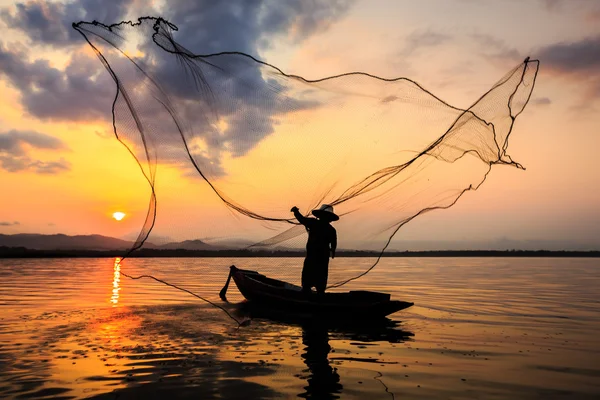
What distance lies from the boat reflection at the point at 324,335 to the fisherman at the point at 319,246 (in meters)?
1.15

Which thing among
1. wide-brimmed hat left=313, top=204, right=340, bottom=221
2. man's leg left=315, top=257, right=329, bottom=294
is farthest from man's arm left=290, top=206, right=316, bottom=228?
man's leg left=315, top=257, right=329, bottom=294

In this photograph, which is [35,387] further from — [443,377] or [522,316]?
[522,316]

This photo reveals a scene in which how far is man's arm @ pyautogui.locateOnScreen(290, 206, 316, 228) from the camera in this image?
13.6 metres

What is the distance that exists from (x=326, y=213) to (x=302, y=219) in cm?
113

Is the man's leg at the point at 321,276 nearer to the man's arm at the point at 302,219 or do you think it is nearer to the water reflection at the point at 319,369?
the man's arm at the point at 302,219

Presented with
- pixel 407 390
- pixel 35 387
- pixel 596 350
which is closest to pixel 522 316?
pixel 596 350

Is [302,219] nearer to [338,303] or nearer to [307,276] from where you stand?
[307,276]

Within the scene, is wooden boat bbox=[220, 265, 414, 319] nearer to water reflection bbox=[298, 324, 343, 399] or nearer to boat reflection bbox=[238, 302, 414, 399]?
boat reflection bbox=[238, 302, 414, 399]

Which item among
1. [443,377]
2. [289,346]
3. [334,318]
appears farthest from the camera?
[334,318]

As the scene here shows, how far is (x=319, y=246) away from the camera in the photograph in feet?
50.5

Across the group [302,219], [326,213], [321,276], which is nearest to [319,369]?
[302,219]

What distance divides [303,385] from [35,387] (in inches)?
167

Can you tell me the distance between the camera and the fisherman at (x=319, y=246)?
14809 mm

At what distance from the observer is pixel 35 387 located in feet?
27.0
